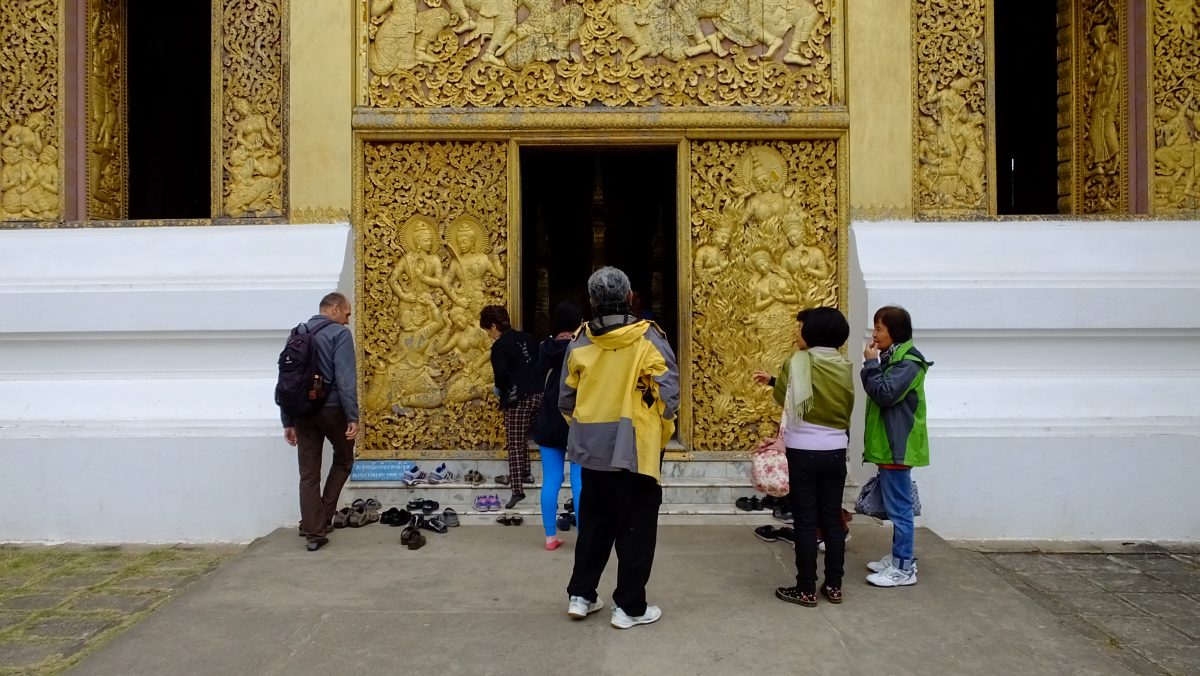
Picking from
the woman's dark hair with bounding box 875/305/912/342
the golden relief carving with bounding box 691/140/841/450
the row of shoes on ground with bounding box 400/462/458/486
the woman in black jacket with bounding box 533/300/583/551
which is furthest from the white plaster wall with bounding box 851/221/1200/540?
the row of shoes on ground with bounding box 400/462/458/486

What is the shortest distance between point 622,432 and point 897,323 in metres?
1.70

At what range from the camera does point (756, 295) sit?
6.45 m

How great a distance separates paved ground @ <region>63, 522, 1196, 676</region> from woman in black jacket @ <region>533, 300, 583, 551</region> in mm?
289

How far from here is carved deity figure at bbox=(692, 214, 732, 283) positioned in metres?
6.46

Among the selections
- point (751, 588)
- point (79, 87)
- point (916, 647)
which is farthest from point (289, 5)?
point (916, 647)

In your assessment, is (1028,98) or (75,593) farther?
(1028,98)

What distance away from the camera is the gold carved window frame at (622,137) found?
6383 mm

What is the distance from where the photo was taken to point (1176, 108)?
6.44m

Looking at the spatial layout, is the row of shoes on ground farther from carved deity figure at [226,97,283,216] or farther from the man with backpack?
carved deity figure at [226,97,283,216]

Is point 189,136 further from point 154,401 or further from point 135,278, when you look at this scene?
point 154,401

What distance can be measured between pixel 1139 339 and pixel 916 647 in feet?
12.1

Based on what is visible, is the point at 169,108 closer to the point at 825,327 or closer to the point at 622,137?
the point at 622,137

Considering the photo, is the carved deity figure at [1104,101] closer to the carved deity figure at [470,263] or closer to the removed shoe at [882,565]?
the removed shoe at [882,565]

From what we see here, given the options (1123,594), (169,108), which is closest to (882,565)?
(1123,594)
